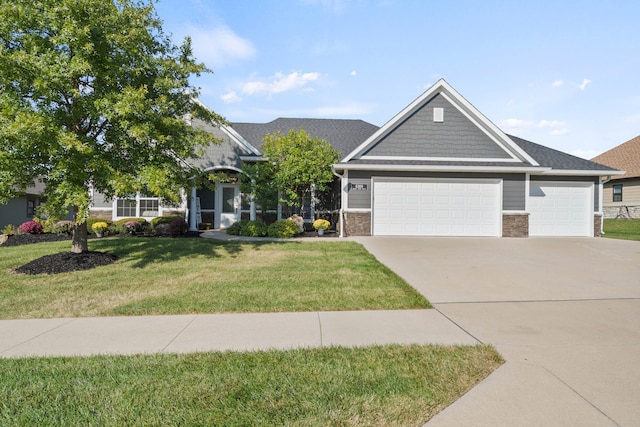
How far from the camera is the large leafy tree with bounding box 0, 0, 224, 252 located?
6.70 m

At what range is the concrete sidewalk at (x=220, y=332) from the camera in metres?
3.71

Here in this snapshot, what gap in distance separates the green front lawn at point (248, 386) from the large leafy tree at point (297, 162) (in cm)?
1122

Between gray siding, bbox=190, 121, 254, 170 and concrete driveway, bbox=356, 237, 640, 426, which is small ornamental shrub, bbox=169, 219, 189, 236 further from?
concrete driveway, bbox=356, 237, 640, 426

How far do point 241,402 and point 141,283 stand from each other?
506 centimetres

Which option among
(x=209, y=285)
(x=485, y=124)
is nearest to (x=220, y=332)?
(x=209, y=285)

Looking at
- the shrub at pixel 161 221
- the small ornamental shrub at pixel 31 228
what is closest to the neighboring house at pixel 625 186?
the shrub at pixel 161 221

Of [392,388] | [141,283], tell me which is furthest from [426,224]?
[392,388]

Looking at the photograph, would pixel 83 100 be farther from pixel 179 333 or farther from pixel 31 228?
pixel 31 228

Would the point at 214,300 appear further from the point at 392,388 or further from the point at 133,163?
the point at 133,163

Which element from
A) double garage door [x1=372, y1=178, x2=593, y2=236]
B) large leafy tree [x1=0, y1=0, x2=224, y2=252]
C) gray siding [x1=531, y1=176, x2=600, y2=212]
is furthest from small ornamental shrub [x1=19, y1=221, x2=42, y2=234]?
gray siding [x1=531, y1=176, x2=600, y2=212]

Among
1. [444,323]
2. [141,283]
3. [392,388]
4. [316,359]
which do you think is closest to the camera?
[392,388]

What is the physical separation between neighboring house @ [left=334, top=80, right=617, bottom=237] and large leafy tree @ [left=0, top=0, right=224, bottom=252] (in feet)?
24.8

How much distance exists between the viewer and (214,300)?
5.41m

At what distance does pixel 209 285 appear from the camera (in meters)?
6.41
